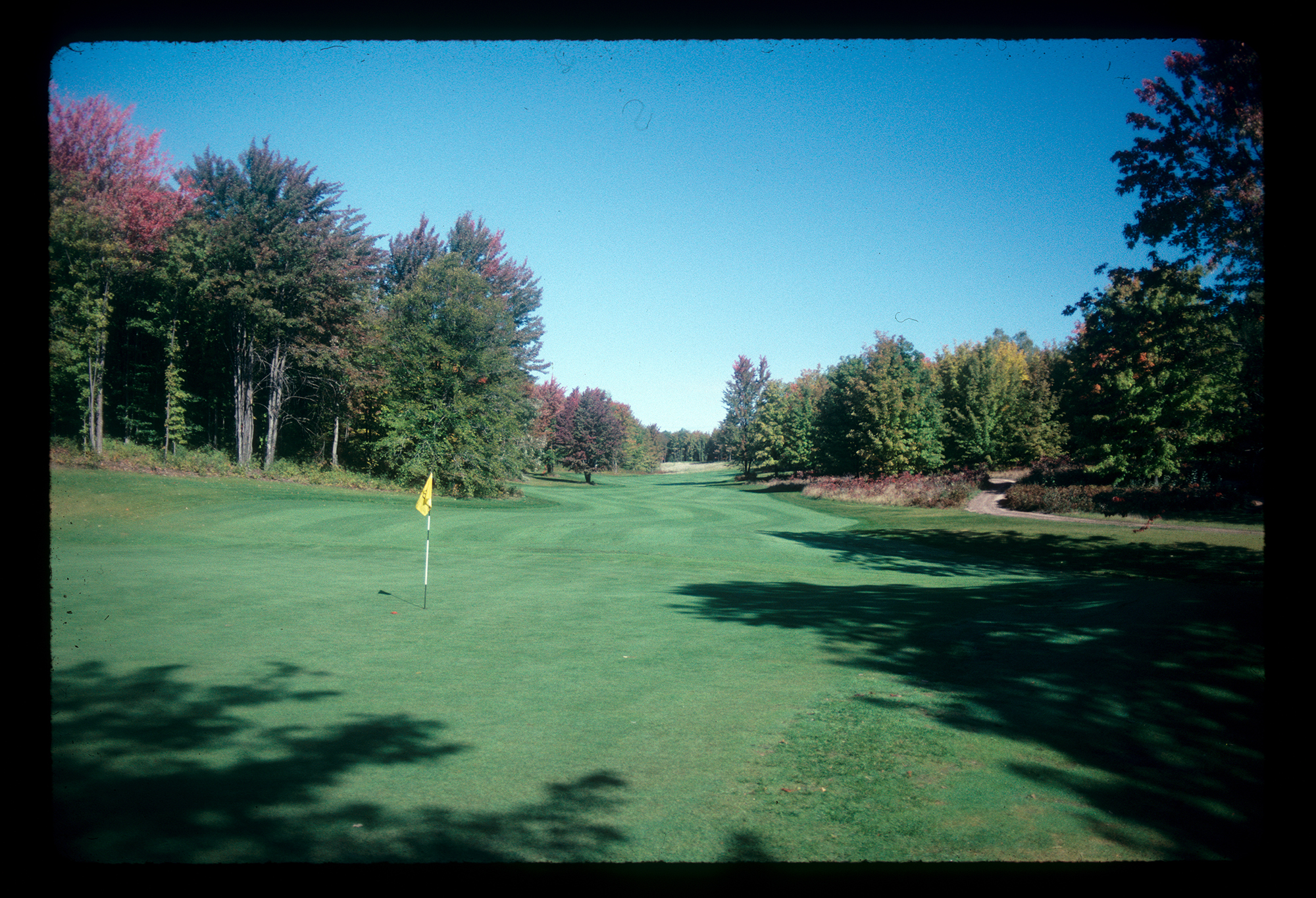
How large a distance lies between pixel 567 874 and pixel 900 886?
1.08 m

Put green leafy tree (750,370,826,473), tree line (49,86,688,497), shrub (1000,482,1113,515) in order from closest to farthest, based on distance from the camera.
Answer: tree line (49,86,688,497) < shrub (1000,482,1113,515) < green leafy tree (750,370,826,473)

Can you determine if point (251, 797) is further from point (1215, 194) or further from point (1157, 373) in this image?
point (1157, 373)

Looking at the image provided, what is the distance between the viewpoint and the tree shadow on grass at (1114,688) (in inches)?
134

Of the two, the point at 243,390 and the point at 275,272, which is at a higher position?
the point at 275,272

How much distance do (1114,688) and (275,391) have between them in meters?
29.5

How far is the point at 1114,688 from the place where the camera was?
5.15m

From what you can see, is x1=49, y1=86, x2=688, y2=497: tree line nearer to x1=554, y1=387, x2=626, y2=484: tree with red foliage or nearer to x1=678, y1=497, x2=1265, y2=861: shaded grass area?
x1=678, y1=497, x2=1265, y2=861: shaded grass area

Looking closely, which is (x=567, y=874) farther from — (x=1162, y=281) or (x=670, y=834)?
(x=1162, y=281)

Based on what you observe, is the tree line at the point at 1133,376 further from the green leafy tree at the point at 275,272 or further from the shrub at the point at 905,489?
the green leafy tree at the point at 275,272

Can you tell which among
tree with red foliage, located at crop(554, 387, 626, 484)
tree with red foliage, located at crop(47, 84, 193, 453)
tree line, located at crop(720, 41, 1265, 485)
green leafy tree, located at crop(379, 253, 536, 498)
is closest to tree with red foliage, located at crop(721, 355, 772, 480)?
tree line, located at crop(720, 41, 1265, 485)

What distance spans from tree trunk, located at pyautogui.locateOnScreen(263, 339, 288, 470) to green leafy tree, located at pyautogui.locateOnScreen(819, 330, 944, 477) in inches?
1282

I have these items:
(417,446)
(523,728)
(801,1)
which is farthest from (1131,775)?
(417,446)

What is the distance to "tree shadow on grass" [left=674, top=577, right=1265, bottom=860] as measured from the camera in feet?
11.1

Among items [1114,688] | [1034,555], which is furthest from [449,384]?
[1114,688]
